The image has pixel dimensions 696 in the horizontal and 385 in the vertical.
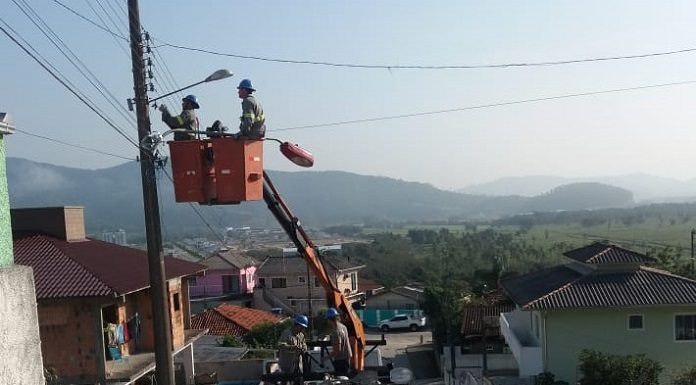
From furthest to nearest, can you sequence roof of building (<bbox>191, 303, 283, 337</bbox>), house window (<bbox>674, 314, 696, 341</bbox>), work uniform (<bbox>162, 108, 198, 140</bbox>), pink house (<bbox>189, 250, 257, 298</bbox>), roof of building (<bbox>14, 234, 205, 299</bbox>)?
1. pink house (<bbox>189, 250, 257, 298</bbox>)
2. roof of building (<bbox>191, 303, 283, 337</bbox>)
3. house window (<bbox>674, 314, 696, 341</bbox>)
4. roof of building (<bbox>14, 234, 205, 299</bbox>)
5. work uniform (<bbox>162, 108, 198, 140</bbox>)

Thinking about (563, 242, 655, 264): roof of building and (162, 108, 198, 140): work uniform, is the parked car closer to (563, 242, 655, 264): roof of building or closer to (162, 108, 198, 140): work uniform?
(563, 242, 655, 264): roof of building

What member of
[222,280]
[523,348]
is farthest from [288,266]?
[523,348]

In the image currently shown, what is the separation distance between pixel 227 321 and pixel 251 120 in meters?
30.5

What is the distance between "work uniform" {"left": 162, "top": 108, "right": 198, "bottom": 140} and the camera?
11.2 m

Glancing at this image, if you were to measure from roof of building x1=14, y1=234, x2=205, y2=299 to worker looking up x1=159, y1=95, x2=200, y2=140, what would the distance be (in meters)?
5.33

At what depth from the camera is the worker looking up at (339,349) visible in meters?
13.0

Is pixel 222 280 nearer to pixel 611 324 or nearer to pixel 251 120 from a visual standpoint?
pixel 611 324

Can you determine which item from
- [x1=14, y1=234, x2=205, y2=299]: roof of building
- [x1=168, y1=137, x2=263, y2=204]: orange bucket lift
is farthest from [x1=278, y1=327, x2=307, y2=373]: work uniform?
[x1=14, y1=234, x2=205, y2=299]: roof of building

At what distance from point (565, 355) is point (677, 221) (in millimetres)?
181716

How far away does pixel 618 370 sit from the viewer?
21328mm

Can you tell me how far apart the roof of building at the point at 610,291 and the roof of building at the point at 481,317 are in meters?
7.30

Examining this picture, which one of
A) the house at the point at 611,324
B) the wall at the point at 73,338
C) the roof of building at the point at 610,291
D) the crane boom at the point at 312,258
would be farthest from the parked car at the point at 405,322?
the wall at the point at 73,338

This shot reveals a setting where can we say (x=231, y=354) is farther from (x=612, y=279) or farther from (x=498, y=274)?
(x=498, y=274)

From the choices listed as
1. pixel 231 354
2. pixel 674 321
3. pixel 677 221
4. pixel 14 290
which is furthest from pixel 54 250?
pixel 677 221
